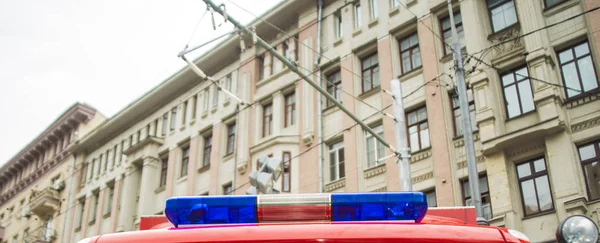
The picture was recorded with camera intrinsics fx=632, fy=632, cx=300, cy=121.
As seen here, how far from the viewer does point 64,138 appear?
3984 cm

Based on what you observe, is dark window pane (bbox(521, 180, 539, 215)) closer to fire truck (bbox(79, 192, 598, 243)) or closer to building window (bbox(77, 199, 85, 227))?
fire truck (bbox(79, 192, 598, 243))

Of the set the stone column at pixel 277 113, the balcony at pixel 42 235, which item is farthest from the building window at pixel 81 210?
the stone column at pixel 277 113

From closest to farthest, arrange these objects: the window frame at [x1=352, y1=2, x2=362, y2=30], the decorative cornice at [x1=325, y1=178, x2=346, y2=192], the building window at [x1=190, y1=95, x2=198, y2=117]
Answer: the decorative cornice at [x1=325, y1=178, x2=346, y2=192] < the window frame at [x1=352, y1=2, x2=362, y2=30] < the building window at [x1=190, y1=95, x2=198, y2=117]

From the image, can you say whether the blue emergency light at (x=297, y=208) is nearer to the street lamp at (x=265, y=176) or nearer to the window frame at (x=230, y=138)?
the street lamp at (x=265, y=176)

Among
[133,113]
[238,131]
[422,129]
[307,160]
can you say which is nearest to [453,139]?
[422,129]

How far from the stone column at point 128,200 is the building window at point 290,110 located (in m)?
10.4

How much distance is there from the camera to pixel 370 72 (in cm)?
2222

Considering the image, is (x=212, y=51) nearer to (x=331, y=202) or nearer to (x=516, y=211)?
(x=516, y=211)

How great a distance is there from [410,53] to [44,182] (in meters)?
27.8

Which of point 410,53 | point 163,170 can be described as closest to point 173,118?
point 163,170

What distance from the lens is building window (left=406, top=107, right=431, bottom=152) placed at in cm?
1934

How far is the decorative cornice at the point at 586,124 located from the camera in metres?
15.6

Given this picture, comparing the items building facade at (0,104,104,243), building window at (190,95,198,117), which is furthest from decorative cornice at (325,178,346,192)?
building facade at (0,104,104,243)

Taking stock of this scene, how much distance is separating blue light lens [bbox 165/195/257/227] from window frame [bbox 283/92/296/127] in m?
20.6
